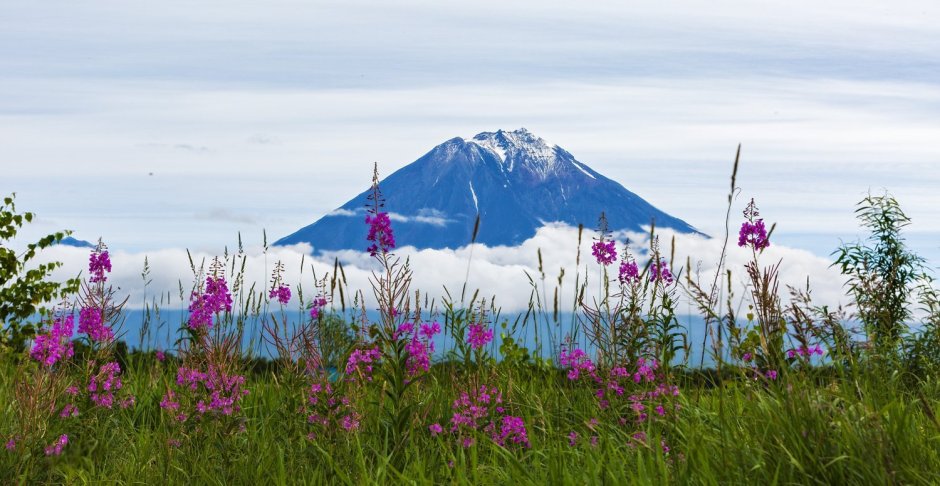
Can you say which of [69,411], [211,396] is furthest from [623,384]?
[69,411]

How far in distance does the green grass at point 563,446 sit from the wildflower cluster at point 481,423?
9 centimetres

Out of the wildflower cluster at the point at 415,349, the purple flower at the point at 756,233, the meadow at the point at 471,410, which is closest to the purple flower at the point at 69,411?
the meadow at the point at 471,410

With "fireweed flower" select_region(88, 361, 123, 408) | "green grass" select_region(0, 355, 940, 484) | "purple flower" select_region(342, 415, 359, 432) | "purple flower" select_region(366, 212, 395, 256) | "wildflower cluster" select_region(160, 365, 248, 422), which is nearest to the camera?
"green grass" select_region(0, 355, 940, 484)

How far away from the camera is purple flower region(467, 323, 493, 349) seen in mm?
6133

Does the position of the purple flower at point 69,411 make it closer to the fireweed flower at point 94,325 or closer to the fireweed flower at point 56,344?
the fireweed flower at point 56,344

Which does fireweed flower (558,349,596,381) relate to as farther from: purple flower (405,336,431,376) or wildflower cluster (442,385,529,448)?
purple flower (405,336,431,376)

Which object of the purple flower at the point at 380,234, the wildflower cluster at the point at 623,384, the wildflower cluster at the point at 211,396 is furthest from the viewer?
the wildflower cluster at the point at 623,384

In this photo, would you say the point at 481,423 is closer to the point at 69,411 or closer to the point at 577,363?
the point at 577,363

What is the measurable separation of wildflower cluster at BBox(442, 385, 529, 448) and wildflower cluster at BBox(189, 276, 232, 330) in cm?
221

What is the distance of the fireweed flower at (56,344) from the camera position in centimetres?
568

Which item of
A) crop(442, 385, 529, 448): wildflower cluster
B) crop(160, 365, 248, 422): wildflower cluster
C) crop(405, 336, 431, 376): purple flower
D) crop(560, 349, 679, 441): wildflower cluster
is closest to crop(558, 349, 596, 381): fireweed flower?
crop(560, 349, 679, 441): wildflower cluster

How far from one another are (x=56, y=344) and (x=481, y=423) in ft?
10.2

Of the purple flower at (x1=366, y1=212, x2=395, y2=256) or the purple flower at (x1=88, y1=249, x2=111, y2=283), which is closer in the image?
the purple flower at (x1=366, y1=212, x2=395, y2=256)

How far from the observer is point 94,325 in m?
6.53
